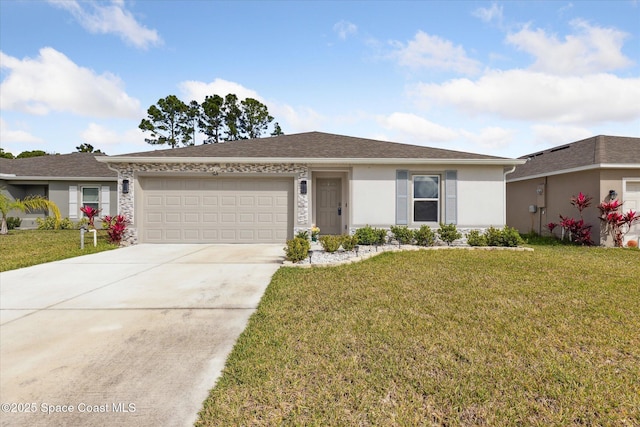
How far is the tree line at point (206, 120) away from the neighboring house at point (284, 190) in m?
21.0

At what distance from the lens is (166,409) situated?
208 centimetres

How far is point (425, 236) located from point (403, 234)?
0.68 m

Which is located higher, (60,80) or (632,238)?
(60,80)

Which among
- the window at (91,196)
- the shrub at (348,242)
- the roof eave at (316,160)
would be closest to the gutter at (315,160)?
the roof eave at (316,160)

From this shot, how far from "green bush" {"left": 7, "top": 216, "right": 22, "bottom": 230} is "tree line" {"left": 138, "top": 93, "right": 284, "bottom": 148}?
16.7 metres

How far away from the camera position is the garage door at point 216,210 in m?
10.4

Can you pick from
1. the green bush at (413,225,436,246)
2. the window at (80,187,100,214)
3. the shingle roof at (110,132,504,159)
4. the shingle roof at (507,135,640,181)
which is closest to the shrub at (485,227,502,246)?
the green bush at (413,225,436,246)

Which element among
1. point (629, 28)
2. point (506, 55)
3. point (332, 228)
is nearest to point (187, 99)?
point (332, 228)

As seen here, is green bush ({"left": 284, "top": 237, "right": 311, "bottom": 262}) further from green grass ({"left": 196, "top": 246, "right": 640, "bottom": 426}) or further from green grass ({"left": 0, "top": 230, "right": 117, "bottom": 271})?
green grass ({"left": 0, "top": 230, "right": 117, "bottom": 271})

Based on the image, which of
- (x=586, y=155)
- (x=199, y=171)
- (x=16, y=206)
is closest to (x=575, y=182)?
(x=586, y=155)

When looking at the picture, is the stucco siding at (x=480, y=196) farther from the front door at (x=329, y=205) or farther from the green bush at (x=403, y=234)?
the front door at (x=329, y=205)

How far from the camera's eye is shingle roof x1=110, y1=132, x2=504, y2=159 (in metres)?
10.2

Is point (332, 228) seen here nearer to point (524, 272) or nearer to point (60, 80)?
point (524, 272)

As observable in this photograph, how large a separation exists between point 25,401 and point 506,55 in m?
14.9
